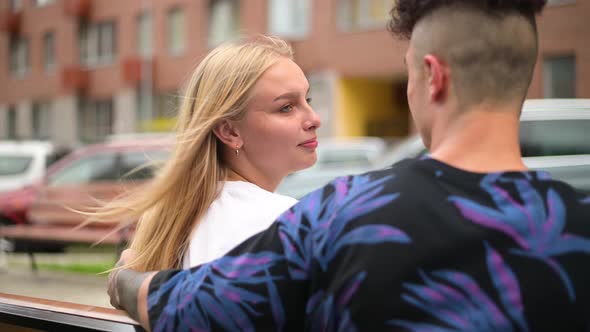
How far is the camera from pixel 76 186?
10.2 m

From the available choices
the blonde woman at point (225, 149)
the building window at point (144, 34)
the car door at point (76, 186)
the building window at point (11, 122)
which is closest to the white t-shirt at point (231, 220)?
the blonde woman at point (225, 149)

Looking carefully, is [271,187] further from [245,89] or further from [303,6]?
[303,6]

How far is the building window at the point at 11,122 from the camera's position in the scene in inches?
1390

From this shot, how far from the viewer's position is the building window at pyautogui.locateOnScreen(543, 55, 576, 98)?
16.5 m

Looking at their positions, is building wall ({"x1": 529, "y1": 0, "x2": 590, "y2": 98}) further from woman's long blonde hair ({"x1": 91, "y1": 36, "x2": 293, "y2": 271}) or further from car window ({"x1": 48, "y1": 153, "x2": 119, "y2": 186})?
woman's long blonde hair ({"x1": 91, "y1": 36, "x2": 293, "y2": 271})

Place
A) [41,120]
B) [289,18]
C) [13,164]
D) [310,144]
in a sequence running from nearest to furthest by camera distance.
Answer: [310,144]
[13,164]
[289,18]
[41,120]

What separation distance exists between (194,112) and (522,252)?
39.5 inches

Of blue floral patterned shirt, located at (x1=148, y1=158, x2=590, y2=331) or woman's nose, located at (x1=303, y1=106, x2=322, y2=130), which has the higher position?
woman's nose, located at (x1=303, y1=106, x2=322, y2=130)

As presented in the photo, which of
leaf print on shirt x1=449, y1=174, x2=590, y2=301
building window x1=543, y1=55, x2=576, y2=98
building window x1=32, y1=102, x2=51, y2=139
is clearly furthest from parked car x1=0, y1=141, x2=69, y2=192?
building window x1=32, y1=102, x2=51, y2=139

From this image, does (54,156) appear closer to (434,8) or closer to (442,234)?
(434,8)

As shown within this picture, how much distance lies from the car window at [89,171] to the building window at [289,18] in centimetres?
1301

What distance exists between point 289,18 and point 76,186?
14429 millimetres

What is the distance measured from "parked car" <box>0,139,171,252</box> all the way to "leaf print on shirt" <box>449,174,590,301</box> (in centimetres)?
869

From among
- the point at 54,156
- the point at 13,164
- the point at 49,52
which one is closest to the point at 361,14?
the point at 54,156
